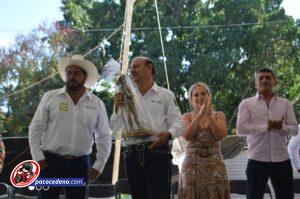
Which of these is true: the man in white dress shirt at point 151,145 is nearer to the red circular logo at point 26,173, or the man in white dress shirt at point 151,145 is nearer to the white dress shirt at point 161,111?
the white dress shirt at point 161,111

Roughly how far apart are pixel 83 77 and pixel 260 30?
44.2 ft

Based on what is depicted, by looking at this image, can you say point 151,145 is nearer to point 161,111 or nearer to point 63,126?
point 161,111

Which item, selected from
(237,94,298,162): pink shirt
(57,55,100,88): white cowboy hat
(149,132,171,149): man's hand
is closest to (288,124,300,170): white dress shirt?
(237,94,298,162): pink shirt

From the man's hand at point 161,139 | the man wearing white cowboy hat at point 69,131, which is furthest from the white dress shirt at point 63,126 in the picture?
the man's hand at point 161,139

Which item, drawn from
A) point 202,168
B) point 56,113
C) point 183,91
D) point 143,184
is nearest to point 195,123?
point 202,168

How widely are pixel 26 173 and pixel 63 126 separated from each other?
18.5 inches

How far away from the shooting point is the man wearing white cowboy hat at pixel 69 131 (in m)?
3.06

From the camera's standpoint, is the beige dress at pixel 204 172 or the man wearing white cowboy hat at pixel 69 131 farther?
the beige dress at pixel 204 172

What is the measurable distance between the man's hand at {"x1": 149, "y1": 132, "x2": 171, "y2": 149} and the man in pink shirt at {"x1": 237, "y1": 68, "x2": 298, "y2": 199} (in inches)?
36.3

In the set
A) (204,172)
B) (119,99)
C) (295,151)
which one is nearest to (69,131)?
(119,99)

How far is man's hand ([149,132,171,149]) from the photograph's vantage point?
9.41 feet

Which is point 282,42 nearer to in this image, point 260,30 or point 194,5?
point 260,30

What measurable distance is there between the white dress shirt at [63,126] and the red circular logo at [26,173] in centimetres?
10

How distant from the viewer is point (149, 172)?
2.90 m
